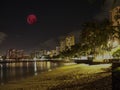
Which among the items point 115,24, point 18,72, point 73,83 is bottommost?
point 18,72

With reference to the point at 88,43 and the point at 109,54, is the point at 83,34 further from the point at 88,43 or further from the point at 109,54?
the point at 109,54

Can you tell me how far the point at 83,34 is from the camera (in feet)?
314

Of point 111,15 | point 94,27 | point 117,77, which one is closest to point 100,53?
point 94,27

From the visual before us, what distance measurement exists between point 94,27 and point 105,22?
14.4 feet

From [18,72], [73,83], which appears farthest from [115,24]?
[73,83]

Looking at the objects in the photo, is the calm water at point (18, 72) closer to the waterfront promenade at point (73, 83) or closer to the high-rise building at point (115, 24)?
the waterfront promenade at point (73, 83)

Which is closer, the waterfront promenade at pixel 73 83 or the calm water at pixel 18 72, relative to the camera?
the waterfront promenade at pixel 73 83

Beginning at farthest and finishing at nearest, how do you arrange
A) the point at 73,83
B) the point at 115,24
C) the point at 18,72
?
1. the point at 115,24
2. the point at 18,72
3. the point at 73,83

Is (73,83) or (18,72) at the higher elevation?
(73,83)

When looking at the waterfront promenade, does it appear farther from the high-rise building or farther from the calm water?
the calm water

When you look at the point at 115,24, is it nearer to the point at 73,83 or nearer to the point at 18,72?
the point at 18,72

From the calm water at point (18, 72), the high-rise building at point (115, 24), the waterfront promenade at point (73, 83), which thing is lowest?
the calm water at point (18, 72)

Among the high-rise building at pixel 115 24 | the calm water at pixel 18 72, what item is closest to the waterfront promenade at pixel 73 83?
the high-rise building at pixel 115 24

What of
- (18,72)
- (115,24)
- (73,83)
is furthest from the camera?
(115,24)
